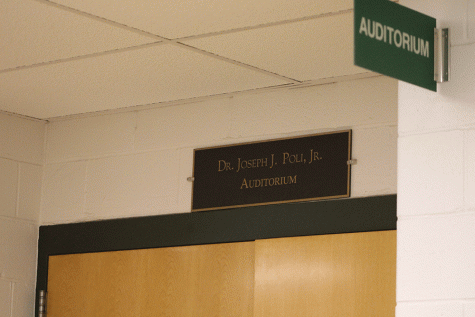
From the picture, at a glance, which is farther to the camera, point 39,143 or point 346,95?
point 39,143

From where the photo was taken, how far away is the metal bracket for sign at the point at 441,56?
7.00 ft

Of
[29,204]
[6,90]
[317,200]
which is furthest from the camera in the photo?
[29,204]

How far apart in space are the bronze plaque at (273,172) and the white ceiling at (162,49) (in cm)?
25

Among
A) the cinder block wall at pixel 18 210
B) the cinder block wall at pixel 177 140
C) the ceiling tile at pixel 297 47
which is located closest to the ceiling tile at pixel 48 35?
the ceiling tile at pixel 297 47

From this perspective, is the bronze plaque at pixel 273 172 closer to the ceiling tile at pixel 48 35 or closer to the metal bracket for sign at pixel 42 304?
the ceiling tile at pixel 48 35

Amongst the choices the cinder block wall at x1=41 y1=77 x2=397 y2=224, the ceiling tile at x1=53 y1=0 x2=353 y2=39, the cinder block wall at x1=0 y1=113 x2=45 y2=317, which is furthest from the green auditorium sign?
the cinder block wall at x1=0 y1=113 x2=45 y2=317

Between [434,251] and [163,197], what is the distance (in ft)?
5.74

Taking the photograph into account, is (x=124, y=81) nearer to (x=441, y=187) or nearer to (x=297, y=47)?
(x=297, y=47)

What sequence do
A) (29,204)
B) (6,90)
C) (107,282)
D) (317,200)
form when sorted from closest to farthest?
(317,200), (6,90), (107,282), (29,204)

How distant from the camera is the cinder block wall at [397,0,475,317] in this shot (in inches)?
81.7

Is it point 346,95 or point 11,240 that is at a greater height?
point 346,95

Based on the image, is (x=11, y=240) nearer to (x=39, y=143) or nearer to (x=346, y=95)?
(x=39, y=143)

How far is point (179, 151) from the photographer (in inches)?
144

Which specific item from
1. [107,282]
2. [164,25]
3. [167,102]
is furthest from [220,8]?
[107,282]
